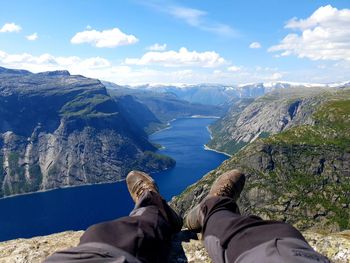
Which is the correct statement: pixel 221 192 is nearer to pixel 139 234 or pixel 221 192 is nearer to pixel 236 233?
pixel 236 233

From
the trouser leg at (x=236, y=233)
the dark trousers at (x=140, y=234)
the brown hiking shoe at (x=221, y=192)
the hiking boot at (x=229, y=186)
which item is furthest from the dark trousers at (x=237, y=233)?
the hiking boot at (x=229, y=186)

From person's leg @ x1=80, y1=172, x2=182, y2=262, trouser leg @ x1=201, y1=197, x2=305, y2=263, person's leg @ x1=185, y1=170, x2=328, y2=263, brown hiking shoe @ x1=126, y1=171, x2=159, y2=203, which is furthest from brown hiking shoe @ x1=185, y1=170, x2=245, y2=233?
brown hiking shoe @ x1=126, y1=171, x2=159, y2=203

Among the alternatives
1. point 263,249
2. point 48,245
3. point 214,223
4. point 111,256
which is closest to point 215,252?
point 214,223

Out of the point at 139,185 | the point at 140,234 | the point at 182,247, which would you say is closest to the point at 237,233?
the point at 140,234

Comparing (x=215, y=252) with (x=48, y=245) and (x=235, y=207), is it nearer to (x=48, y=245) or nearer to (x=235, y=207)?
(x=235, y=207)

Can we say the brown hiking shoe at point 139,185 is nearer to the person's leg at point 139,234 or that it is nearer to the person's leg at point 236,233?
the person's leg at point 236,233

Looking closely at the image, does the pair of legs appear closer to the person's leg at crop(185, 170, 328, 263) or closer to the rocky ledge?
the person's leg at crop(185, 170, 328, 263)
